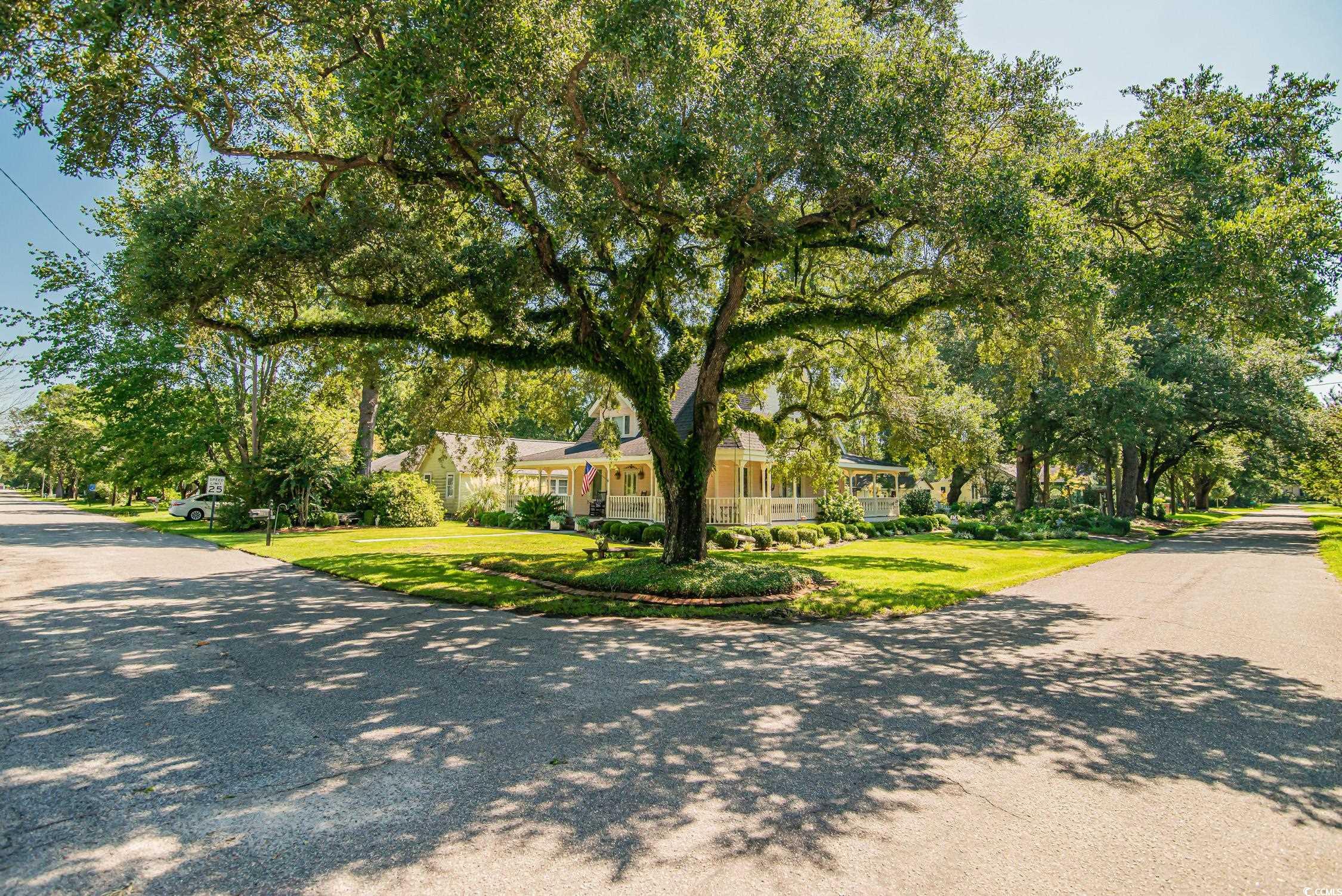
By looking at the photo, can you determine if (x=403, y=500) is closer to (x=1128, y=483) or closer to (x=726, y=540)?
(x=726, y=540)

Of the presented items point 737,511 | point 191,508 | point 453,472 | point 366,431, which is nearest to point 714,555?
point 737,511

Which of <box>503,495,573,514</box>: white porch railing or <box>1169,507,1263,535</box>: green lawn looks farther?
<box>1169,507,1263,535</box>: green lawn

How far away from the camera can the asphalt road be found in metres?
3.02

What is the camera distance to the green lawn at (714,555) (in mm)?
9984

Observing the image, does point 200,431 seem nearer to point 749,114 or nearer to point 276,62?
point 276,62

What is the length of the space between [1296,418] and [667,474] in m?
32.2

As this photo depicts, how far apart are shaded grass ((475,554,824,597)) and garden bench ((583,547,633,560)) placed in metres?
1.19

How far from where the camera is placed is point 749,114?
7.96 metres

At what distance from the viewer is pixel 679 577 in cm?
1112

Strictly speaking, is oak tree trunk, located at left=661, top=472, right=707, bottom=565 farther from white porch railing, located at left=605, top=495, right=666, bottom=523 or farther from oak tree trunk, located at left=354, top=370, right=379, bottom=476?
oak tree trunk, located at left=354, top=370, right=379, bottom=476

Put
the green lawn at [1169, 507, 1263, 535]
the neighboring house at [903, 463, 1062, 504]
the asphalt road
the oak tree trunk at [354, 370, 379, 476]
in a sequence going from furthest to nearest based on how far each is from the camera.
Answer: the neighboring house at [903, 463, 1062, 504]
the green lawn at [1169, 507, 1263, 535]
the oak tree trunk at [354, 370, 379, 476]
the asphalt road

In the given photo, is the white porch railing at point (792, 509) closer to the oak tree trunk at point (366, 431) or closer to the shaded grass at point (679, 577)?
the shaded grass at point (679, 577)

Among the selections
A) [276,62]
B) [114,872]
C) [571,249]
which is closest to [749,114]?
[571,249]

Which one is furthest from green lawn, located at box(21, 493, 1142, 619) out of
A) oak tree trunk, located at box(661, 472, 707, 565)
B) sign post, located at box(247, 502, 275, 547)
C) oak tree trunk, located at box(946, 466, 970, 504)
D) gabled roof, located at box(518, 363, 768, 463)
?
oak tree trunk, located at box(946, 466, 970, 504)
